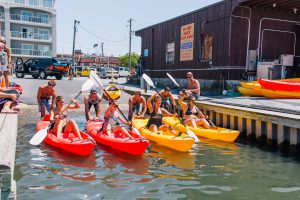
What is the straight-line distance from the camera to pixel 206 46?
19938 mm

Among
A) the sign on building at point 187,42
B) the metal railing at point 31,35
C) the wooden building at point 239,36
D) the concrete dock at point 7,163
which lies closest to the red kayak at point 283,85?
the wooden building at point 239,36

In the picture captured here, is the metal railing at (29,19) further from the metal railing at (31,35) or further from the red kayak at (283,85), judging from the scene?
the red kayak at (283,85)

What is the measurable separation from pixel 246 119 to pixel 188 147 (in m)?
3.45

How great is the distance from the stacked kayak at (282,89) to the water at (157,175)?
16.8 ft

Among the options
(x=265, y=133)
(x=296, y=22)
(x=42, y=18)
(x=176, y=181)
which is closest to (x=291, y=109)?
(x=265, y=133)

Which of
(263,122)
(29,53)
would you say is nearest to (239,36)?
(263,122)

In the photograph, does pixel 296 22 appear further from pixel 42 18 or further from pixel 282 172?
pixel 42 18

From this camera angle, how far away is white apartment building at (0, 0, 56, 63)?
49.1 meters

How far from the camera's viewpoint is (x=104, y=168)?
7.70m

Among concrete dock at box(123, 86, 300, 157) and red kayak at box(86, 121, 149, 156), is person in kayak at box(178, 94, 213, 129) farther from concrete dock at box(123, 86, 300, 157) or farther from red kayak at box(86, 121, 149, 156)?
red kayak at box(86, 121, 149, 156)

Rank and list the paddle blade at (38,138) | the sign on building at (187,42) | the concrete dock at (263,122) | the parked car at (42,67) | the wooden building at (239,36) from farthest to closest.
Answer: the parked car at (42,67)
the sign on building at (187,42)
the wooden building at (239,36)
the concrete dock at (263,122)
the paddle blade at (38,138)

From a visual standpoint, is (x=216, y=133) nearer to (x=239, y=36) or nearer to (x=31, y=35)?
(x=239, y=36)

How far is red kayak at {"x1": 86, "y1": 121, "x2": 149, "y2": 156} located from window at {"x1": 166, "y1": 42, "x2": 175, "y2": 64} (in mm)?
13902

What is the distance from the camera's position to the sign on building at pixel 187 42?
2106cm
